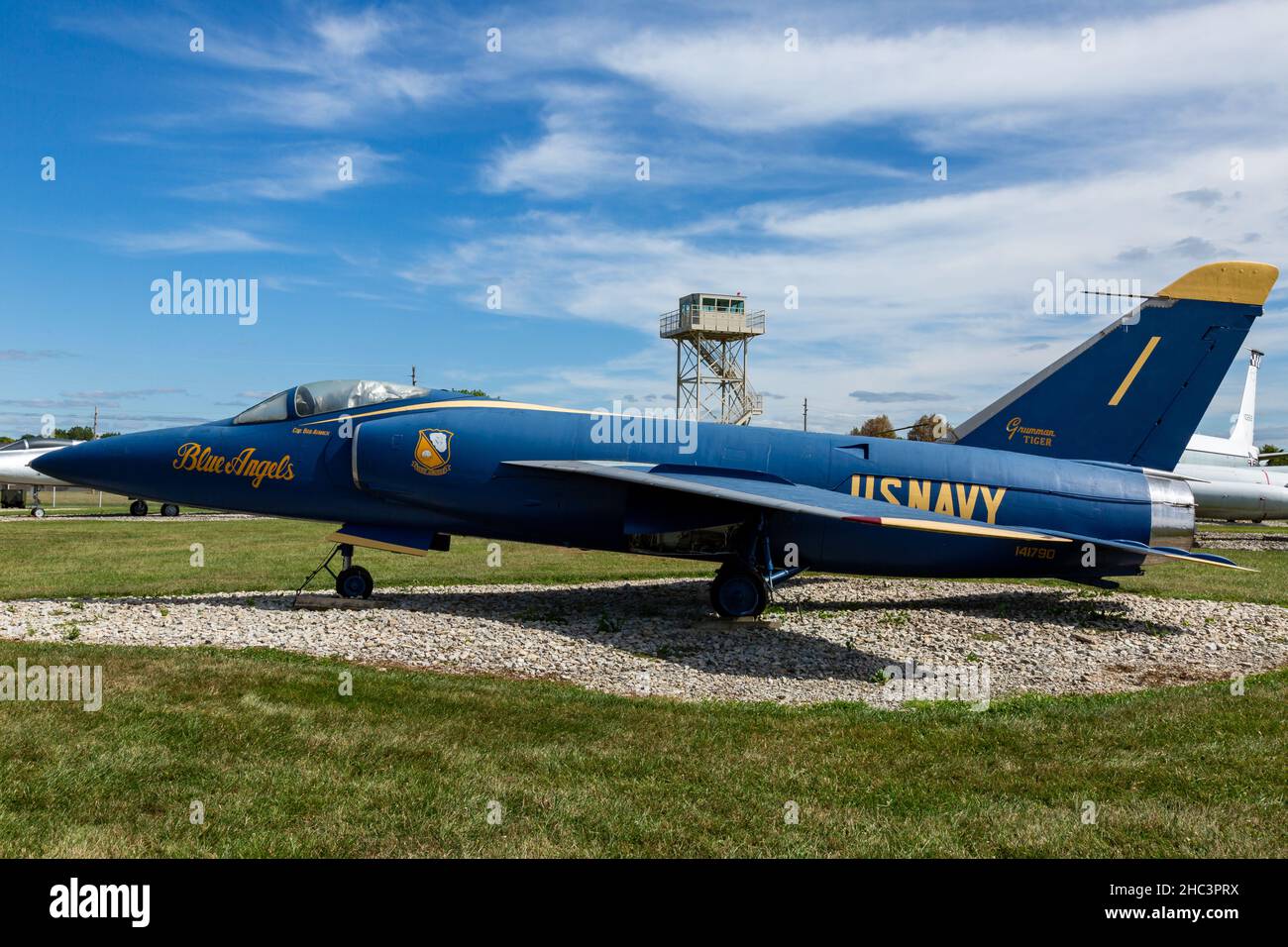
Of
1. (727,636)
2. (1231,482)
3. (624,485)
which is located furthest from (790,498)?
(1231,482)

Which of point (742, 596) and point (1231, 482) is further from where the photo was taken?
point (1231, 482)

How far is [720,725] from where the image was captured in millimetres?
7977

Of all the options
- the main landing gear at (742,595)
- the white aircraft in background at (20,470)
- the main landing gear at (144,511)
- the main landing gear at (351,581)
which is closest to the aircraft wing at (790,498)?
the main landing gear at (742,595)

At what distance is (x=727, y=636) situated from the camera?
41.4ft

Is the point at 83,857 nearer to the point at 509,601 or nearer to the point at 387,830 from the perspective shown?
the point at 387,830

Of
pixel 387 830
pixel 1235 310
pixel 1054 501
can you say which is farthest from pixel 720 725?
pixel 1235 310

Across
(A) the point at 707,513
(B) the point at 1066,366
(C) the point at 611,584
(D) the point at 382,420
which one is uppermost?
(B) the point at 1066,366

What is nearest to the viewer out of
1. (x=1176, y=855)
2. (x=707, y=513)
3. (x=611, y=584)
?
(x=1176, y=855)

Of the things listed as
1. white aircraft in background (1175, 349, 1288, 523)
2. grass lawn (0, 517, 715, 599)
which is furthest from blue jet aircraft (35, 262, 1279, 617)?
white aircraft in background (1175, 349, 1288, 523)

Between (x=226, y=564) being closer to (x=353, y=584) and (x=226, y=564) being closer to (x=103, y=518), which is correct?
(x=353, y=584)

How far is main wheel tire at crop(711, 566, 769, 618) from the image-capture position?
13344mm

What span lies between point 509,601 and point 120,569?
10.6 metres

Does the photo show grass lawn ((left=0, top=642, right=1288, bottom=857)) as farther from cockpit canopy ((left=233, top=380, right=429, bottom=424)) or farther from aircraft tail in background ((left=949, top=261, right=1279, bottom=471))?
aircraft tail in background ((left=949, top=261, right=1279, bottom=471))

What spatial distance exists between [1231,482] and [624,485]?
27047 mm
